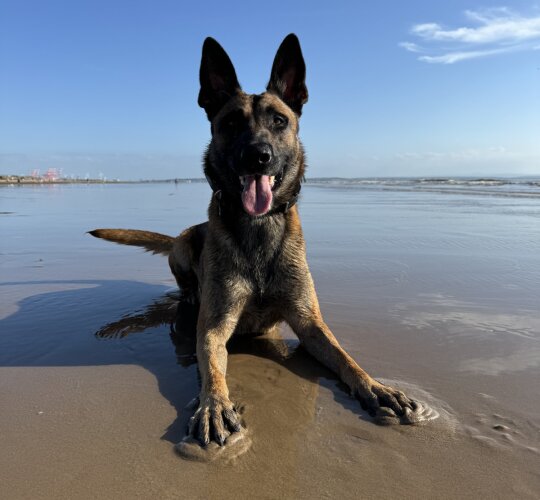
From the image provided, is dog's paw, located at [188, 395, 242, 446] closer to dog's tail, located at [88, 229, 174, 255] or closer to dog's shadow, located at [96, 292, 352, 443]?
dog's shadow, located at [96, 292, 352, 443]

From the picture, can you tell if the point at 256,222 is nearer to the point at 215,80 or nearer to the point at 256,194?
the point at 256,194

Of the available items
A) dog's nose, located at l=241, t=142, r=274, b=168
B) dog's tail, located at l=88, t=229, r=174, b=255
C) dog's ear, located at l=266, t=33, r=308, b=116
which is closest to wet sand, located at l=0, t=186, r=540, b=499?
dog's tail, located at l=88, t=229, r=174, b=255

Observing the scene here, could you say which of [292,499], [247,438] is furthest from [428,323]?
[292,499]

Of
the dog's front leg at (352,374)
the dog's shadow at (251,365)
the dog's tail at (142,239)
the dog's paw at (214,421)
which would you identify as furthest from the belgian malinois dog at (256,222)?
the dog's tail at (142,239)

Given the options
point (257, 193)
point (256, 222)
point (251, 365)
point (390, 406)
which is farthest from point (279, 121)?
point (390, 406)

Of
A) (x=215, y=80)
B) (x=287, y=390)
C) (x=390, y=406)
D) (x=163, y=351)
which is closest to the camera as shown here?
(x=390, y=406)

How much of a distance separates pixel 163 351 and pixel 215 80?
2.58 m

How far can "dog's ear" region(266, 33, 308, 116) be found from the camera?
12.9 feet

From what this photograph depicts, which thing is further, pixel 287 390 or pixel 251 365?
pixel 251 365

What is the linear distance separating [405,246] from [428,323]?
4003 mm

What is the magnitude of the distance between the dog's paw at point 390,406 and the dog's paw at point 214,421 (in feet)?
2.56

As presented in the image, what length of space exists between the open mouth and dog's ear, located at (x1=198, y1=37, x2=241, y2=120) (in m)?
1.06

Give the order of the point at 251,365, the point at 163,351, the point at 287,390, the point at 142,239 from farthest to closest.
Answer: the point at 142,239, the point at 163,351, the point at 251,365, the point at 287,390

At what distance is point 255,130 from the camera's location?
360 cm
